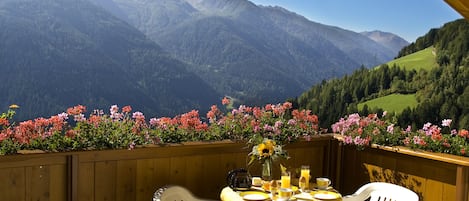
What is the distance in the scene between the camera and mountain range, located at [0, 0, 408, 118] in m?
4.29

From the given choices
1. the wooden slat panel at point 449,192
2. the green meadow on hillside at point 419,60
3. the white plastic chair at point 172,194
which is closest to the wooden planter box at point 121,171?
the white plastic chair at point 172,194

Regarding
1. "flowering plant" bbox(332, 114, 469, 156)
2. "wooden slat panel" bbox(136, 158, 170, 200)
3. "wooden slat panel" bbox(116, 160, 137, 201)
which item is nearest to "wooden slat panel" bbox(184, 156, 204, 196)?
"wooden slat panel" bbox(136, 158, 170, 200)

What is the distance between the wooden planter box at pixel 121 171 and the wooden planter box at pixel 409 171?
530mm

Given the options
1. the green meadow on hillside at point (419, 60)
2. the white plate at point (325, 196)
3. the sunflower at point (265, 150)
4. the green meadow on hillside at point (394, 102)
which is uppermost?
the green meadow on hillside at point (419, 60)

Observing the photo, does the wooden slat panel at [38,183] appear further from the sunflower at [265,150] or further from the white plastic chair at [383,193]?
the white plastic chair at [383,193]

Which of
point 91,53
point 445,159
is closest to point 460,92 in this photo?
point 445,159

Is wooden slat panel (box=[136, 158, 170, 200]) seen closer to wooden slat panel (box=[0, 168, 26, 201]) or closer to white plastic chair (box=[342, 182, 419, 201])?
wooden slat panel (box=[0, 168, 26, 201])

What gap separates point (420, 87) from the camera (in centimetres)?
441

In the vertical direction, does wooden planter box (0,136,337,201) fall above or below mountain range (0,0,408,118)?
below

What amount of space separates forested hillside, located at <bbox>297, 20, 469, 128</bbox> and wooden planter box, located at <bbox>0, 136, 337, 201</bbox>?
0.92m

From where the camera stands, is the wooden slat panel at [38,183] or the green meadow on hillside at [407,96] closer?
the wooden slat panel at [38,183]

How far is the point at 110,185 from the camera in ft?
10.7

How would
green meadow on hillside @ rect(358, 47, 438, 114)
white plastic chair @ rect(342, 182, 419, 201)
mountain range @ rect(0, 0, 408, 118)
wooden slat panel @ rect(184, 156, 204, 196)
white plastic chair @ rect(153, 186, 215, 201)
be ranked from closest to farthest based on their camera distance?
white plastic chair @ rect(153, 186, 215, 201), white plastic chair @ rect(342, 182, 419, 201), wooden slat panel @ rect(184, 156, 204, 196), mountain range @ rect(0, 0, 408, 118), green meadow on hillside @ rect(358, 47, 438, 114)

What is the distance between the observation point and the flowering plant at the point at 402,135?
3.48 m
